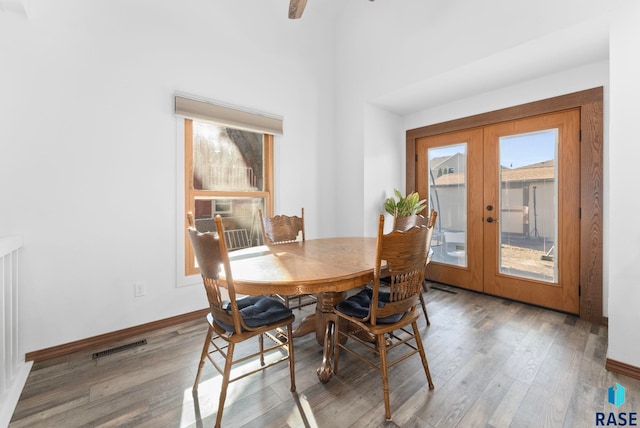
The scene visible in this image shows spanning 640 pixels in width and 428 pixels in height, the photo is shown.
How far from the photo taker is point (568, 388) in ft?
5.68

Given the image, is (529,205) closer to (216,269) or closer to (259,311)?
(259,311)

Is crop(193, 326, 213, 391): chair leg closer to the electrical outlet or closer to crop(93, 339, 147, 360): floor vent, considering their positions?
crop(93, 339, 147, 360): floor vent

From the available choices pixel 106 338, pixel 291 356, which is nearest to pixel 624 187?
pixel 291 356

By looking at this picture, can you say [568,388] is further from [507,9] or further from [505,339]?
[507,9]

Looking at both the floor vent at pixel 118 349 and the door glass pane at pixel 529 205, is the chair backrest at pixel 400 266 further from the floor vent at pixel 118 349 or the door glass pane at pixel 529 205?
the door glass pane at pixel 529 205

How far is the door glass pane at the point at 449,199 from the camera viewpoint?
3682 mm

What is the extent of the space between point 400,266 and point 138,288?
2321 millimetres

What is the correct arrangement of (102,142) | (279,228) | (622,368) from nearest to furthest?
(622,368) < (102,142) < (279,228)

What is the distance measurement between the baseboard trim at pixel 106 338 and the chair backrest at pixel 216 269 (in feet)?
4.69

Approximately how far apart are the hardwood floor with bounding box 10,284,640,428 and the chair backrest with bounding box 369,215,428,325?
0.53 meters

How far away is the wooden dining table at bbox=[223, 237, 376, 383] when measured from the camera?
4.73 ft

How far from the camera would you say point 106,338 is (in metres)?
2.36

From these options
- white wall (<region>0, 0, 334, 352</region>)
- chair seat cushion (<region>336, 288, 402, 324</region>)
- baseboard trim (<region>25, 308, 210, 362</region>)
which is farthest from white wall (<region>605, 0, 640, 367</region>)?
baseboard trim (<region>25, 308, 210, 362</region>)

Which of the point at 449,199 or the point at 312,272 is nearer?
the point at 312,272
